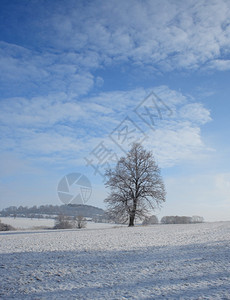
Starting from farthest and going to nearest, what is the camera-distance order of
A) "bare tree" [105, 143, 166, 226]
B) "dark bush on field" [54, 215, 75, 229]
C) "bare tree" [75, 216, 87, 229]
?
"bare tree" [75, 216, 87, 229] → "dark bush on field" [54, 215, 75, 229] → "bare tree" [105, 143, 166, 226]

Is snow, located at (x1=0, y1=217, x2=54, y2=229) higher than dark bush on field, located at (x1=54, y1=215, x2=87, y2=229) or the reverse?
the reverse

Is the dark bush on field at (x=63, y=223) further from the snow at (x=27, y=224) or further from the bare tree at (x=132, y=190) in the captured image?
the bare tree at (x=132, y=190)

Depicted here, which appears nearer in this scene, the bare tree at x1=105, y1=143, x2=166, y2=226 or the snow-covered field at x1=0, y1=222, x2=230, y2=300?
the snow-covered field at x1=0, y1=222, x2=230, y2=300

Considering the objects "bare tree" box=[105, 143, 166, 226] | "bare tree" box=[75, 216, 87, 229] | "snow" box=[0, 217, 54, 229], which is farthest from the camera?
"bare tree" box=[75, 216, 87, 229]

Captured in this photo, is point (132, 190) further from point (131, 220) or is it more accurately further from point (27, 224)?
→ point (27, 224)

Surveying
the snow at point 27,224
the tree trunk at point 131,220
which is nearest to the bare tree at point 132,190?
the tree trunk at point 131,220

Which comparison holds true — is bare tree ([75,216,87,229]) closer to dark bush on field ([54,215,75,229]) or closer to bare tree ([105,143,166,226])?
dark bush on field ([54,215,75,229])

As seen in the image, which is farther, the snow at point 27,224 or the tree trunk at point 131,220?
the snow at point 27,224

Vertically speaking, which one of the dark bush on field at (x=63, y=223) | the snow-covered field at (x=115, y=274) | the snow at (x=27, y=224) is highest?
the snow-covered field at (x=115, y=274)

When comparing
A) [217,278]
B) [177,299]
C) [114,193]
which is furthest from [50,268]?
[114,193]

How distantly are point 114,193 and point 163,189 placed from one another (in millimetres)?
5960

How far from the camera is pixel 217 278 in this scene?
22.1 ft

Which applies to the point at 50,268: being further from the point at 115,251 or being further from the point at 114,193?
the point at 114,193

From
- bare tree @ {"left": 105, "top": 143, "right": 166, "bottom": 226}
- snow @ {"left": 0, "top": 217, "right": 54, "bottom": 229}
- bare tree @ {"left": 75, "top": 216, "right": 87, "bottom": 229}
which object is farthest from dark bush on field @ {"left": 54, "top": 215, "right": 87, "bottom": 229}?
bare tree @ {"left": 105, "top": 143, "right": 166, "bottom": 226}
